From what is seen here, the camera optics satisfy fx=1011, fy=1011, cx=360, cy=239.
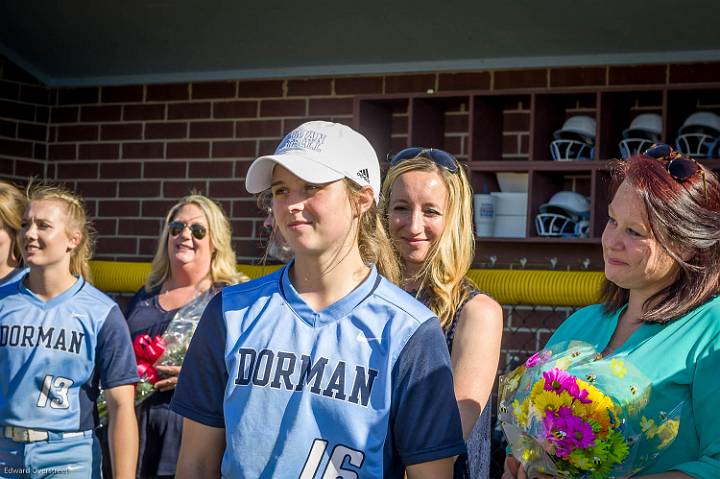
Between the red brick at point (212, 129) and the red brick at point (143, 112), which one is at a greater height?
the red brick at point (143, 112)

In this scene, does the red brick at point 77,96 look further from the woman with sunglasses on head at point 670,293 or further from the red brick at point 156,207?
the woman with sunglasses on head at point 670,293

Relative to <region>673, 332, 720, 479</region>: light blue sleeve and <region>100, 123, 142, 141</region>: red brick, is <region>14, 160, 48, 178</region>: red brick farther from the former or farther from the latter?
<region>673, 332, 720, 479</region>: light blue sleeve

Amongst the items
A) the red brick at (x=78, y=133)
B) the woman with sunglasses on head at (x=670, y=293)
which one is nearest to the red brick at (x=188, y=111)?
the red brick at (x=78, y=133)

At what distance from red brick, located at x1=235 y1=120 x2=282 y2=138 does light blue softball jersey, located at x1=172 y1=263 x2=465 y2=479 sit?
3810 millimetres

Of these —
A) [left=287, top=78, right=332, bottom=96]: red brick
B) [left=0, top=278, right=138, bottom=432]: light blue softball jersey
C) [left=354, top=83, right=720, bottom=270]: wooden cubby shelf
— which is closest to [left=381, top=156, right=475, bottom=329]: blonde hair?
[left=0, top=278, right=138, bottom=432]: light blue softball jersey

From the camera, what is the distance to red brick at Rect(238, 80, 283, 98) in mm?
5848

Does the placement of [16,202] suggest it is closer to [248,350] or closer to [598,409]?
[248,350]

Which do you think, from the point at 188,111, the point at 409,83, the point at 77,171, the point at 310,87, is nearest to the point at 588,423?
the point at 409,83

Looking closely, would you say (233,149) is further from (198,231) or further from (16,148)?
(198,231)

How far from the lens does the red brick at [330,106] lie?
5.67 m

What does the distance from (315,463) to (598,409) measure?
1.84ft

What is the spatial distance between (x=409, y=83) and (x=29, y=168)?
248 centimetres

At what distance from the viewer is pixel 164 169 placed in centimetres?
611

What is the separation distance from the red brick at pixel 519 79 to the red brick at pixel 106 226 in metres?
2.50
